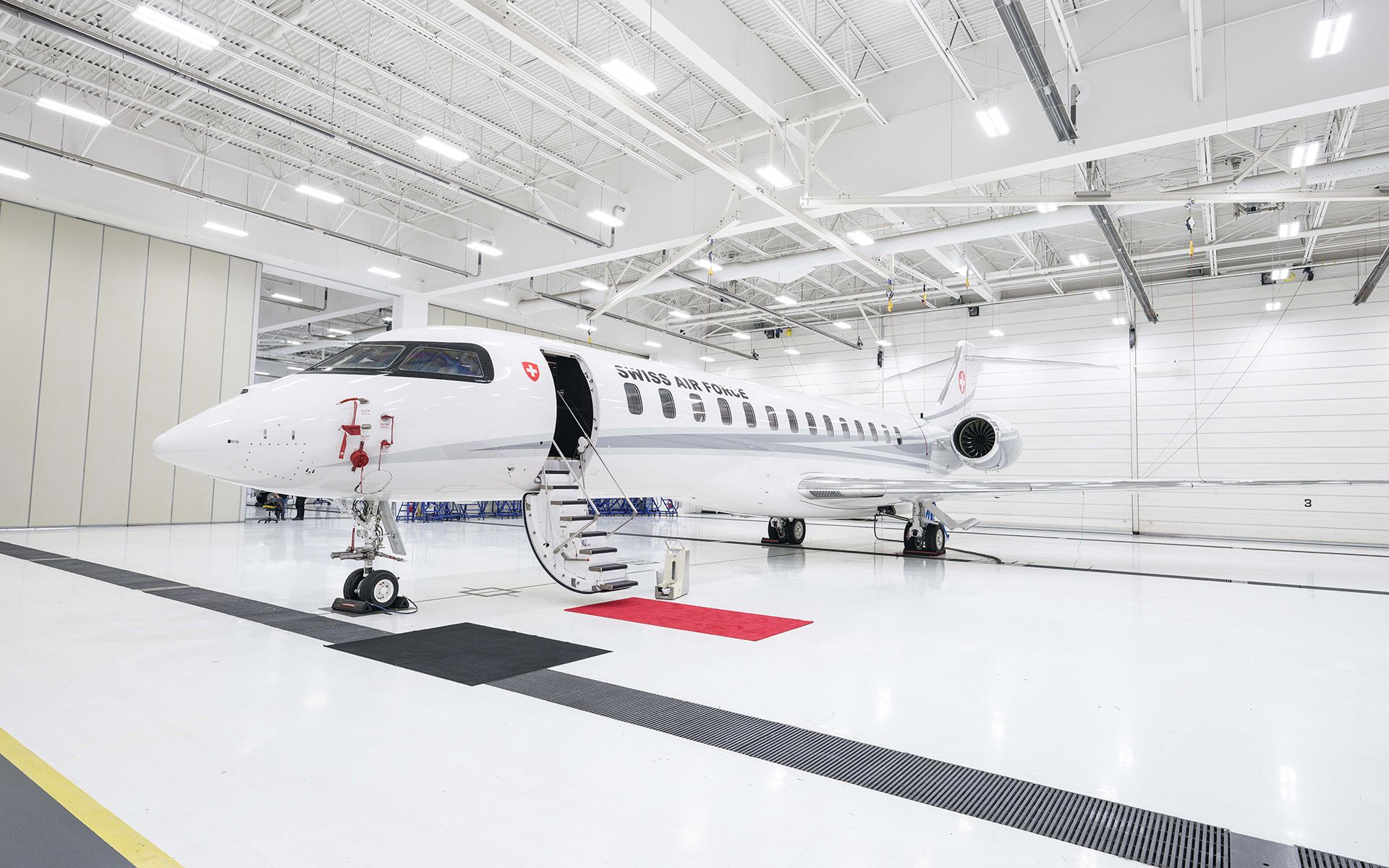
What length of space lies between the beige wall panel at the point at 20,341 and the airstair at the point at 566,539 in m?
13.9

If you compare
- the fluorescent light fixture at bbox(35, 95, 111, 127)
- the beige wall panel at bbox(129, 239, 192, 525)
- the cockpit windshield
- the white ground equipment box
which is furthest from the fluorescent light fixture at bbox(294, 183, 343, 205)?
the white ground equipment box

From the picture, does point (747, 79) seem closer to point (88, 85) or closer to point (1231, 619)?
point (1231, 619)

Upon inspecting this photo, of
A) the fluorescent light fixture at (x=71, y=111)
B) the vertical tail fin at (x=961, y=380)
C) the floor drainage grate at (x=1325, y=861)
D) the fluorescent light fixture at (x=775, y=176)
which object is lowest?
the floor drainage grate at (x=1325, y=861)

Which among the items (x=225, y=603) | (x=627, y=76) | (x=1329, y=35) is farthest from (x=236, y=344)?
(x=1329, y=35)

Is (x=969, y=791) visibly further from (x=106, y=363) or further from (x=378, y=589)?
(x=106, y=363)

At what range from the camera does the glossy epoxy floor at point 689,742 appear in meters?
2.62

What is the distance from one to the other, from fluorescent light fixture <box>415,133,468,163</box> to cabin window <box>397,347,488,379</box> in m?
5.40

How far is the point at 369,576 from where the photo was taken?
6.85 m

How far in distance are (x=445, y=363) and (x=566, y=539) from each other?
7.44 ft

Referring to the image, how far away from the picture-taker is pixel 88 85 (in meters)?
13.1

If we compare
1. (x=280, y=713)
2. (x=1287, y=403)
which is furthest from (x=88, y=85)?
(x=1287, y=403)

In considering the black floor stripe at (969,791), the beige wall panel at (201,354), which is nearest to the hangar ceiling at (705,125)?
the beige wall panel at (201,354)

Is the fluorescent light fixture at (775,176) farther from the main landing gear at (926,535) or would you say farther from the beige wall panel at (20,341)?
the beige wall panel at (20,341)

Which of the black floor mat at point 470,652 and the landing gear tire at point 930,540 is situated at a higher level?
the landing gear tire at point 930,540
